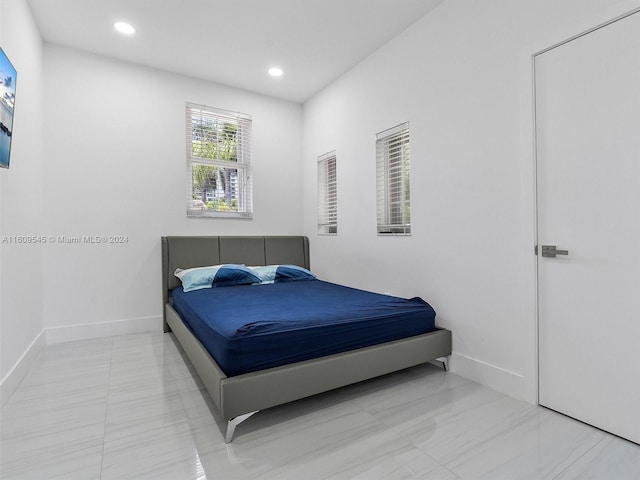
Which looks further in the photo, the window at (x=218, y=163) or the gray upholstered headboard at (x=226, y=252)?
the window at (x=218, y=163)

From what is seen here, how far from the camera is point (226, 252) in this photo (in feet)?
12.8

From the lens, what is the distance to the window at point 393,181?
9.68ft

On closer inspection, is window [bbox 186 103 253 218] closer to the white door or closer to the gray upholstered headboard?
the gray upholstered headboard

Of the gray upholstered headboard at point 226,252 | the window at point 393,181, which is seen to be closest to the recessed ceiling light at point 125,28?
the gray upholstered headboard at point 226,252

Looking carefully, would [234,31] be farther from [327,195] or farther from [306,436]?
[306,436]

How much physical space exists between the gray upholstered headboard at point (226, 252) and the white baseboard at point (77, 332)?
0.27 m

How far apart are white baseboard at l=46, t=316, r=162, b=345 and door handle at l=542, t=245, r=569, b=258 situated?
141 inches

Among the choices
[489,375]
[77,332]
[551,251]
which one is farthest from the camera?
[77,332]

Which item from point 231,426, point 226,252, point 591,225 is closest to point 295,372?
point 231,426

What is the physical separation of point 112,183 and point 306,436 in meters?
3.13

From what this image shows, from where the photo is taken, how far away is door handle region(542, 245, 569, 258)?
187 cm

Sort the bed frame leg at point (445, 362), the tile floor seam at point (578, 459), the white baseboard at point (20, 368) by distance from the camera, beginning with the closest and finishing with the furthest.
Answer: the tile floor seam at point (578, 459) < the white baseboard at point (20, 368) < the bed frame leg at point (445, 362)

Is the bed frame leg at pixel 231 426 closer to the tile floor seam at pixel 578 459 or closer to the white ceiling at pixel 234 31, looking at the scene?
the tile floor seam at pixel 578 459

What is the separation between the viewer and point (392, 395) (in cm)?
212
